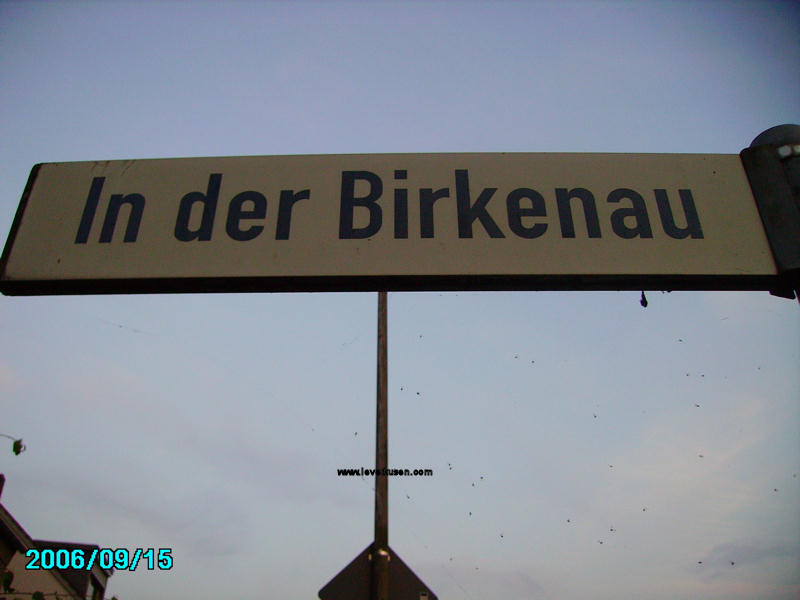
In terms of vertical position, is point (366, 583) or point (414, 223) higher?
point (414, 223)

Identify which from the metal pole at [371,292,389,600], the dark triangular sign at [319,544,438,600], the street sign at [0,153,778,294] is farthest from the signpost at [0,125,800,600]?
the metal pole at [371,292,389,600]

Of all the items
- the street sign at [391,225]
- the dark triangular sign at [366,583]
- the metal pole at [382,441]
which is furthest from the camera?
the metal pole at [382,441]

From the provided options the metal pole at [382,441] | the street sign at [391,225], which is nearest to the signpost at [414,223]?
the street sign at [391,225]

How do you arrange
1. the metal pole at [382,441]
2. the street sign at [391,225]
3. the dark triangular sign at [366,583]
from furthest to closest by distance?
the metal pole at [382,441] < the dark triangular sign at [366,583] < the street sign at [391,225]

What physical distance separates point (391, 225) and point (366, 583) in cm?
266

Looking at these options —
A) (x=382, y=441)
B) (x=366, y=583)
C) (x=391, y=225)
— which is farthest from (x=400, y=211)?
(x=382, y=441)

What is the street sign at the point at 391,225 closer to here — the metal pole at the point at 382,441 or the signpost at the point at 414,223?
the signpost at the point at 414,223

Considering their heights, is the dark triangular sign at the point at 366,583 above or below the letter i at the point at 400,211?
below

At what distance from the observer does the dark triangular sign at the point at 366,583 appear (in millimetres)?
3242

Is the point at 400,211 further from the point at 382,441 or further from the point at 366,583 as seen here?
the point at 382,441

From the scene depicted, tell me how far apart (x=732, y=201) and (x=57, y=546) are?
111 feet

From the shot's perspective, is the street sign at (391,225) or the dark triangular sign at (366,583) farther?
the dark triangular sign at (366,583)

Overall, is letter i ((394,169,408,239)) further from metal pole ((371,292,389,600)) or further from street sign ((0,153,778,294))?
metal pole ((371,292,389,600))

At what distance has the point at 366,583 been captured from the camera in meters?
3.44
